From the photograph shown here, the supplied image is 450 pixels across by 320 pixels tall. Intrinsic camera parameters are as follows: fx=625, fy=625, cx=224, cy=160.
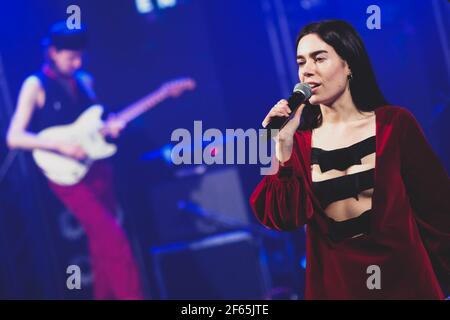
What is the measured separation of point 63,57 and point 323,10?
163 cm

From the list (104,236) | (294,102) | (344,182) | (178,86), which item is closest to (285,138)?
(294,102)

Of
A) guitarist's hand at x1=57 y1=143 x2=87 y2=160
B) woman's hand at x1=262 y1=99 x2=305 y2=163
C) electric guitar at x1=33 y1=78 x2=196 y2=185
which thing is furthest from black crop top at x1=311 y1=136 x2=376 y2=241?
guitarist's hand at x1=57 y1=143 x2=87 y2=160

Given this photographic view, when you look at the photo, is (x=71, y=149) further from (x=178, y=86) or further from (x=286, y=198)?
(x=286, y=198)

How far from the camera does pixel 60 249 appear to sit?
4.03 meters

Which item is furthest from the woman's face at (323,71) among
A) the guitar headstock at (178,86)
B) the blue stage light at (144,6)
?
the blue stage light at (144,6)

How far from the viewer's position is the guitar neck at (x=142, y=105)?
3.84 meters

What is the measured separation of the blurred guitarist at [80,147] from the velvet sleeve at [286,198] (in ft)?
6.49

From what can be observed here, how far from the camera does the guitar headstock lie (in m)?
3.78

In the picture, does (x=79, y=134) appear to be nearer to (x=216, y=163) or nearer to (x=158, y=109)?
(x=158, y=109)

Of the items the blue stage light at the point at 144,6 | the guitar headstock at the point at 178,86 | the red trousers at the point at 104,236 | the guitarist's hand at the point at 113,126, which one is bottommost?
the red trousers at the point at 104,236

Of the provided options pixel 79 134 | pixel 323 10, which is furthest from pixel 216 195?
pixel 323 10

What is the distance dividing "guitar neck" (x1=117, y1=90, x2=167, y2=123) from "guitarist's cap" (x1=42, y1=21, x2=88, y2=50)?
1.57 feet

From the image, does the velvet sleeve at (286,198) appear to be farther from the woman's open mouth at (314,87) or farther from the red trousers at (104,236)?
the red trousers at (104,236)
